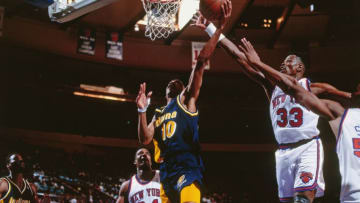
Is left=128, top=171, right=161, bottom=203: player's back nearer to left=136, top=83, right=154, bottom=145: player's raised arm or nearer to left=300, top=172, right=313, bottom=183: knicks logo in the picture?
left=136, top=83, right=154, bottom=145: player's raised arm

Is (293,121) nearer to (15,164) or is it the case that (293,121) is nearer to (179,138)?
(179,138)

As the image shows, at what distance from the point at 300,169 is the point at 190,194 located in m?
1.29

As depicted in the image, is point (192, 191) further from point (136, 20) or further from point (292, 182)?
point (136, 20)

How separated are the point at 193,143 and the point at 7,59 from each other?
13411mm

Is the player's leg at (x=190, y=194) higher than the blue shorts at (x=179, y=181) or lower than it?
lower

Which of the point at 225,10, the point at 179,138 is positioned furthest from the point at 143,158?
the point at 225,10

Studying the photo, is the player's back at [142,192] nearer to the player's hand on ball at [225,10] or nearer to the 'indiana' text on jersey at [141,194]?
the 'indiana' text on jersey at [141,194]

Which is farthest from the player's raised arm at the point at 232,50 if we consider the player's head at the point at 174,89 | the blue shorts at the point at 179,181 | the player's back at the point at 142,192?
the player's back at the point at 142,192

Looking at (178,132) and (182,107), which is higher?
(182,107)

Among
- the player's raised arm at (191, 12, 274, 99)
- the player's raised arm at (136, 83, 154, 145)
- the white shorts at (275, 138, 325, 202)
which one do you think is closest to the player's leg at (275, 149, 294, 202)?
the white shorts at (275, 138, 325, 202)

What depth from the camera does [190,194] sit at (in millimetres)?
3607

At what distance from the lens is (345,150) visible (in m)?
3.20

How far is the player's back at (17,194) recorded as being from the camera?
577 centimetres

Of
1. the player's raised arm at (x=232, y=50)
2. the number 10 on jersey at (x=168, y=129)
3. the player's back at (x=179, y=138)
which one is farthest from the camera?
the player's raised arm at (x=232, y=50)
